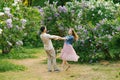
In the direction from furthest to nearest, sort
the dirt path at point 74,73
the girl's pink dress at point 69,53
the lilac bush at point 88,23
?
the lilac bush at point 88,23 < the girl's pink dress at point 69,53 < the dirt path at point 74,73

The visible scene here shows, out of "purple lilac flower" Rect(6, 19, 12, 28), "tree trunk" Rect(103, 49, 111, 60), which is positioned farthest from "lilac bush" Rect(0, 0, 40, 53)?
"tree trunk" Rect(103, 49, 111, 60)

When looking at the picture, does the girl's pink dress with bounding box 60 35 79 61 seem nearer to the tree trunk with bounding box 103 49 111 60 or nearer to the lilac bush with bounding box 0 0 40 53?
the lilac bush with bounding box 0 0 40 53

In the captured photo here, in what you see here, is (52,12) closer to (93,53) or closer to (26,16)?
(93,53)

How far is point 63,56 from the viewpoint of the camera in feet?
49.5

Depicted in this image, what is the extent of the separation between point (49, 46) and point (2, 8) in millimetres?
2392

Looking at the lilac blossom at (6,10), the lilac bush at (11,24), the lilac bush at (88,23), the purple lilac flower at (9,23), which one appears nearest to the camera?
the purple lilac flower at (9,23)

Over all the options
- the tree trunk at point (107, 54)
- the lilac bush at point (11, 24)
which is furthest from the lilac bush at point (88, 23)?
the lilac bush at point (11, 24)

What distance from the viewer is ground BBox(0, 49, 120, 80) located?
13.2 meters

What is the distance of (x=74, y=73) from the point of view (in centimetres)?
1412

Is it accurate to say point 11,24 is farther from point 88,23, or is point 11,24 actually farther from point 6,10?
point 88,23

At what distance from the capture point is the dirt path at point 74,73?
13.2 m

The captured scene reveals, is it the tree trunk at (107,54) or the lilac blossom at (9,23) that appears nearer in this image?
the lilac blossom at (9,23)

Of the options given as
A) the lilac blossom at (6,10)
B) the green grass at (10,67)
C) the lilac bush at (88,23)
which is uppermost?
the lilac blossom at (6,10)

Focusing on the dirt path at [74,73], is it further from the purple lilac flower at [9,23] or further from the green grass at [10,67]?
the purple lilac flower at [9,23]
